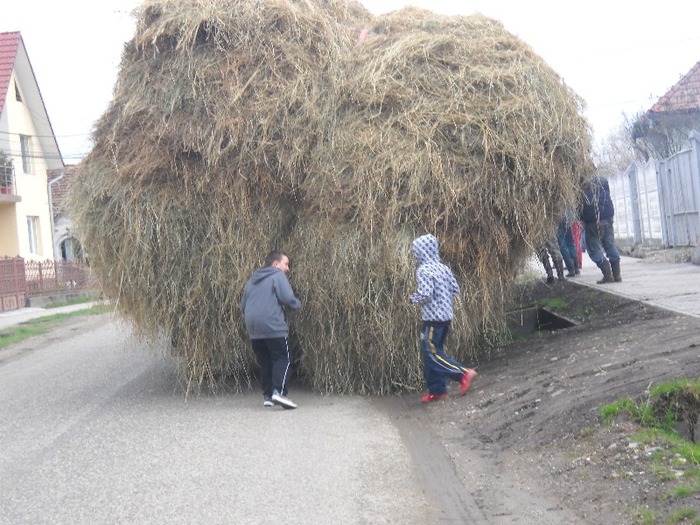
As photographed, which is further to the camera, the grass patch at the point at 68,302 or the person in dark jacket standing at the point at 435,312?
the grass patch at the point at 68,302

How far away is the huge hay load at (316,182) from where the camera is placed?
9531 mm

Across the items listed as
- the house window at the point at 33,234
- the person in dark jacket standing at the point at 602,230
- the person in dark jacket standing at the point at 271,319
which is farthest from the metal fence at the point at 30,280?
the person in dark jacket standing at the point at 271,319

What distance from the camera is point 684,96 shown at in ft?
93.1

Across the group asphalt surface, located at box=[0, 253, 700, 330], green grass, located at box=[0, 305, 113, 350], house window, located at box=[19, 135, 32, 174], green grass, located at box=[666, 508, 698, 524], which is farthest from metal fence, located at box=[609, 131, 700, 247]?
house window, located at box=[19, 135, 32, 174]

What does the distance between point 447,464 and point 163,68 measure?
18.3 feet

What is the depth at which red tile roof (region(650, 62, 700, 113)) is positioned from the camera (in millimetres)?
27703

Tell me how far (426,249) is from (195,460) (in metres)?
3.13

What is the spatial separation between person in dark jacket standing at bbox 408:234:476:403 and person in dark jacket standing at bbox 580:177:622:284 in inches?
177

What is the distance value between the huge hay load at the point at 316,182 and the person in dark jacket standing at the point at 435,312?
36 centimetres

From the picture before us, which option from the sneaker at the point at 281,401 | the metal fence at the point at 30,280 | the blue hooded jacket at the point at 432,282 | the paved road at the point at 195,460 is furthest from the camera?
the metal fence at the point at 30,280

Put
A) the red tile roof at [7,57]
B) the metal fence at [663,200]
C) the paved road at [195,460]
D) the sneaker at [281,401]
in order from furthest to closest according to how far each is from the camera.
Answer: the red tile roof at [7,57], the metal fence at [663,200], the sneaker at [281,401], the paved road at [195,460]

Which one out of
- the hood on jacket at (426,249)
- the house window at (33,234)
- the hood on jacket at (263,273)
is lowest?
the hood on jacket at (263,273)

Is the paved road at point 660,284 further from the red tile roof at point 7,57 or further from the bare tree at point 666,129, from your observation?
the red tile roof at point 7,57

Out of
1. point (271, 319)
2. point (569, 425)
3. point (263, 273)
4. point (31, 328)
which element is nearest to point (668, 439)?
point (569, 425)
